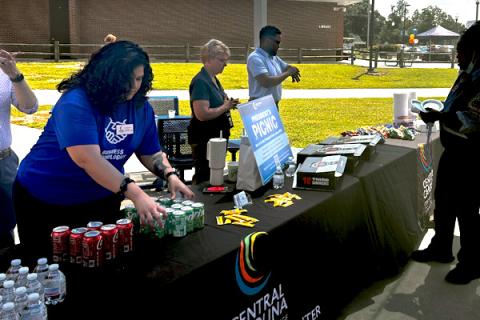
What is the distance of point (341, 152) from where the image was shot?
135 inches

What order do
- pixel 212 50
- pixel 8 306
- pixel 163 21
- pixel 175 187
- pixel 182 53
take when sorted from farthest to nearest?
pixel 163 21, pixel 182 53, pixel 212 50, pixel 175 187, pixel 8 306

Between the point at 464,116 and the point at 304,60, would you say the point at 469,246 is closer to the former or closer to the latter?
the point at 464,116

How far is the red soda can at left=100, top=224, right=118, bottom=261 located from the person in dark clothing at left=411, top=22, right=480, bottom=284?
2601 millimetres

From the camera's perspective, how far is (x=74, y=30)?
29.0 m

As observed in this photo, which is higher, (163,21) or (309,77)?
(163,21)

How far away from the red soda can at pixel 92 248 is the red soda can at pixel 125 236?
0.32 feet

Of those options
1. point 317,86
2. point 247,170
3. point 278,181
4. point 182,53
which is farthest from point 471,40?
point 182,53

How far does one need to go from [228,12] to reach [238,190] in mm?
31334

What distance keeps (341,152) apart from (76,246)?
2097 mm

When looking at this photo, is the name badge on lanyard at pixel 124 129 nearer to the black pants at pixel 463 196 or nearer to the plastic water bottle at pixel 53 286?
the plastic water bottle at pixel 53 286

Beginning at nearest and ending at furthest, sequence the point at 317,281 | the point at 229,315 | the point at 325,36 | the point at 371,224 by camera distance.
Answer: the point at 229,315 < the point at 317,281 < the point at 371,224 < the point at 325,36

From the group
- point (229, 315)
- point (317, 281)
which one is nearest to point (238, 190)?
point (317, 281)

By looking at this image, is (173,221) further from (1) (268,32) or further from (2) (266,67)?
(1) (268,32)

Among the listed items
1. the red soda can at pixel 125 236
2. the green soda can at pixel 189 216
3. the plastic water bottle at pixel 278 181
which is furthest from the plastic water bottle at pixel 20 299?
the plastic water bottle at pixel 278 181
